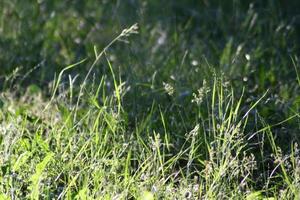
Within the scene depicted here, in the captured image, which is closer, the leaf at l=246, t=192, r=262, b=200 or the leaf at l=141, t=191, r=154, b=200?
the leaf at l=141, t=191, r=154, b=200

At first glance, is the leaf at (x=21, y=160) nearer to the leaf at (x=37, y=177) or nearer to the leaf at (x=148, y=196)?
the leaf at (x=37, y=177)

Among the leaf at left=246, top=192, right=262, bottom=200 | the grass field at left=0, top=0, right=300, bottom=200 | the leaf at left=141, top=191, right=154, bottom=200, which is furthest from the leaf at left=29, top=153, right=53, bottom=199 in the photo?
the leaf at left=246, top=192, right=262, bottom=200

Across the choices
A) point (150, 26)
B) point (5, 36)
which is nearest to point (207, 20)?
point (150, 26)

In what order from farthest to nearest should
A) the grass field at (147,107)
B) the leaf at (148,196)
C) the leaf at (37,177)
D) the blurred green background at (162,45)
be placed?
the blurred green background at (162,45), the grass field at (147,107), the leaf at (37,177), the leaf at (148,196)

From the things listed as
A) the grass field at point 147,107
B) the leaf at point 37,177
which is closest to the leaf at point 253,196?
the grass field at point 147,107

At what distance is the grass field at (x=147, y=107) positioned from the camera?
9.47ft

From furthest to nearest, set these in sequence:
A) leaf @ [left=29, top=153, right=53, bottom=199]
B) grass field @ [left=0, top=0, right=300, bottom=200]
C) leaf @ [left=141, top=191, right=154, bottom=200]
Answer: grass field @ [left=0, top=0, right=300, bottom=200] < leaf @ [left=29, top=153, right=53, bottom=199] < leaf @ [left=141, top=191, right=154, bottom=200]

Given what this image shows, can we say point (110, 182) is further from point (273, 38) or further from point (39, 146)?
point (273, 38)

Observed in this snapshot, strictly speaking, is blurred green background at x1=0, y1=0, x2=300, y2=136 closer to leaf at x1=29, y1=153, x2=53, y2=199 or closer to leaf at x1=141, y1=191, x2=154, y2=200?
leaf at x1=29, y1=153, x2=53, y2=199

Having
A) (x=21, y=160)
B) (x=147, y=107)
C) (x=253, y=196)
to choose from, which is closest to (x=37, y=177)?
(x=21, y=160)

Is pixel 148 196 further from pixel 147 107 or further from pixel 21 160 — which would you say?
pixel 147 107

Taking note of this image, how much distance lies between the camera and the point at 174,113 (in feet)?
11.8

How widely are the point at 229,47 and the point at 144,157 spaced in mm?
1607

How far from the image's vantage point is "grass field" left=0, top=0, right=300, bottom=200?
9.47ft
